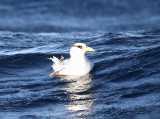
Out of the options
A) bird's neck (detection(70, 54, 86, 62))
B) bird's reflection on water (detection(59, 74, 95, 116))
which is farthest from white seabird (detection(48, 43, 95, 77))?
bird's reflection on water (detection(59, 74, 95, 116))

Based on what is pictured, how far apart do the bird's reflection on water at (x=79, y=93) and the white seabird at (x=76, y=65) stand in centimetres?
26

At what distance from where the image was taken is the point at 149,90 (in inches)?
516

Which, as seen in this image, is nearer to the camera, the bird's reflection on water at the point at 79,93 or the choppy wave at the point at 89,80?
the choppy wave at the point at 89,80

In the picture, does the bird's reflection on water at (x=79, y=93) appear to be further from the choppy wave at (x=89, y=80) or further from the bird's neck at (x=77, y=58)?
the bird's neck at (x=77, y=58)

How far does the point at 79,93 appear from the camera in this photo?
13.5 m

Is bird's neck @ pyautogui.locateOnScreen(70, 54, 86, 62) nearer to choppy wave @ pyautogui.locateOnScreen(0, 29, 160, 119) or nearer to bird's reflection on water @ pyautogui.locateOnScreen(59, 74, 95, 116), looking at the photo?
choppy wave @ pyautogui.locateOnScreen(0, 29, 160, 119)

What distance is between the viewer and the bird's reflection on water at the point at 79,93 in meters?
12.4

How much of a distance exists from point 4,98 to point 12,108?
818 millimetres

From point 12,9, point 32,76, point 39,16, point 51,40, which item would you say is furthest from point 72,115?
point 12,9

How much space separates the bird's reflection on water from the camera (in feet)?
40.6

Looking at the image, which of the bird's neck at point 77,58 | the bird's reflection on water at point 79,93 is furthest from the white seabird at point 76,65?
the bird's reflection on water at point 79,93

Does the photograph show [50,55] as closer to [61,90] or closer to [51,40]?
[51,40]

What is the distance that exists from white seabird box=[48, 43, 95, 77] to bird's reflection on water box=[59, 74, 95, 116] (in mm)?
257

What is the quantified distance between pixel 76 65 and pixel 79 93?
2.30 metres
